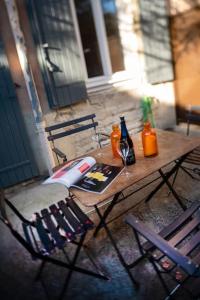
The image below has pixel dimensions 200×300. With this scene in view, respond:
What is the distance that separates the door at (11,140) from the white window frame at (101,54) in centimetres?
116

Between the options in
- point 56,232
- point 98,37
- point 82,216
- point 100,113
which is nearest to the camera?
point 56,232

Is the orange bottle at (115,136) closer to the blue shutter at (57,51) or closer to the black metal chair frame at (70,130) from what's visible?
the black metal chair frame at (70,130)

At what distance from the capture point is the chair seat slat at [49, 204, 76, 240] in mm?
1592

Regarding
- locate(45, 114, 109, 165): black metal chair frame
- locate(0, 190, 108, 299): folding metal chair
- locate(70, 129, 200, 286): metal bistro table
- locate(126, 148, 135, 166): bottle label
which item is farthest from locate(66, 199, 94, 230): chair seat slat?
locate(45, 114, 109, 165): black metal chair frame

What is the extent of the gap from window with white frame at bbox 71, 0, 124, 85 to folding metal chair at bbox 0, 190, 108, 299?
251cm

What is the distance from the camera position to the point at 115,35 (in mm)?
4090

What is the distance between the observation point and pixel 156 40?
404cm

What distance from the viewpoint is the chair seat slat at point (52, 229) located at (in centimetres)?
155

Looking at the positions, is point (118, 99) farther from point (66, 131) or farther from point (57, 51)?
point (66, 131)

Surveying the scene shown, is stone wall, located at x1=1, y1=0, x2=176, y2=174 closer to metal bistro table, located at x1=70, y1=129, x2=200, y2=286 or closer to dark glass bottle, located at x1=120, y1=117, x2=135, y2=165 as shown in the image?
metal bistro table, located at x1=70, y1=129, x2=200, y2=286

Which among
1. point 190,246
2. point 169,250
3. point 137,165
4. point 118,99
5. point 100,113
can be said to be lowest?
point 190,246

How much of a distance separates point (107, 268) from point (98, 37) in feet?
11.2

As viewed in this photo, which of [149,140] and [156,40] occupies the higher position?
[156,40]

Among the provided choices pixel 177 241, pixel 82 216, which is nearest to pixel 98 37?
pixel 82 216
